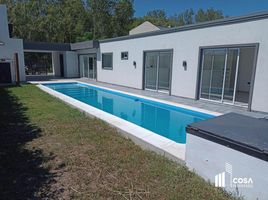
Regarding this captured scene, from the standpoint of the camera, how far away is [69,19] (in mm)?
32219

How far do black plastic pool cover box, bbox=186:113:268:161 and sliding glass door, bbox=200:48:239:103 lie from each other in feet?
18.7

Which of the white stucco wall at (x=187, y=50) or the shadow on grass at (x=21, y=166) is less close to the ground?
the white stucco wall at (x=187, y=50)

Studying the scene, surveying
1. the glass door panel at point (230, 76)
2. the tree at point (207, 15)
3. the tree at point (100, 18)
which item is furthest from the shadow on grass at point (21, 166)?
the tree at point (207, 15)

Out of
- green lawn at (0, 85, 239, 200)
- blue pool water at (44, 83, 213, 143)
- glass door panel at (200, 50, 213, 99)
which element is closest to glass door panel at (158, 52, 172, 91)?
blue pool water at (44, 83, 213, 143)

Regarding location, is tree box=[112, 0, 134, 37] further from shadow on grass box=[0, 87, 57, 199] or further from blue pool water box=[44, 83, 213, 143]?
shadow on grass box=[0, 87, 57, 199]

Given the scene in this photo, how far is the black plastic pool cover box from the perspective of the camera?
8.30 ft

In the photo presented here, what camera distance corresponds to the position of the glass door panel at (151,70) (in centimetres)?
1249

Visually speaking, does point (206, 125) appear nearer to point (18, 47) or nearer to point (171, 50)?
point (171, 50)

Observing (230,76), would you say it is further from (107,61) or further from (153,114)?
(107,61)

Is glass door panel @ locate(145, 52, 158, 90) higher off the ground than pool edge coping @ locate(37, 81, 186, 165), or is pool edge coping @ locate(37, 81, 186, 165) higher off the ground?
glass door panel @ locate(145, 52, 158, 90)

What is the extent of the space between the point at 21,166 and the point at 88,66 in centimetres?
1712

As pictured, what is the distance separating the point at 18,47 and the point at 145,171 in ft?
54.3

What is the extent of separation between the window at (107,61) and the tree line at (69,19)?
17.3 meters

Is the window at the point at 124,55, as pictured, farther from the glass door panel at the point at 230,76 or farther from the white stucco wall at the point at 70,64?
the white stucco wall at the point at 70,64
